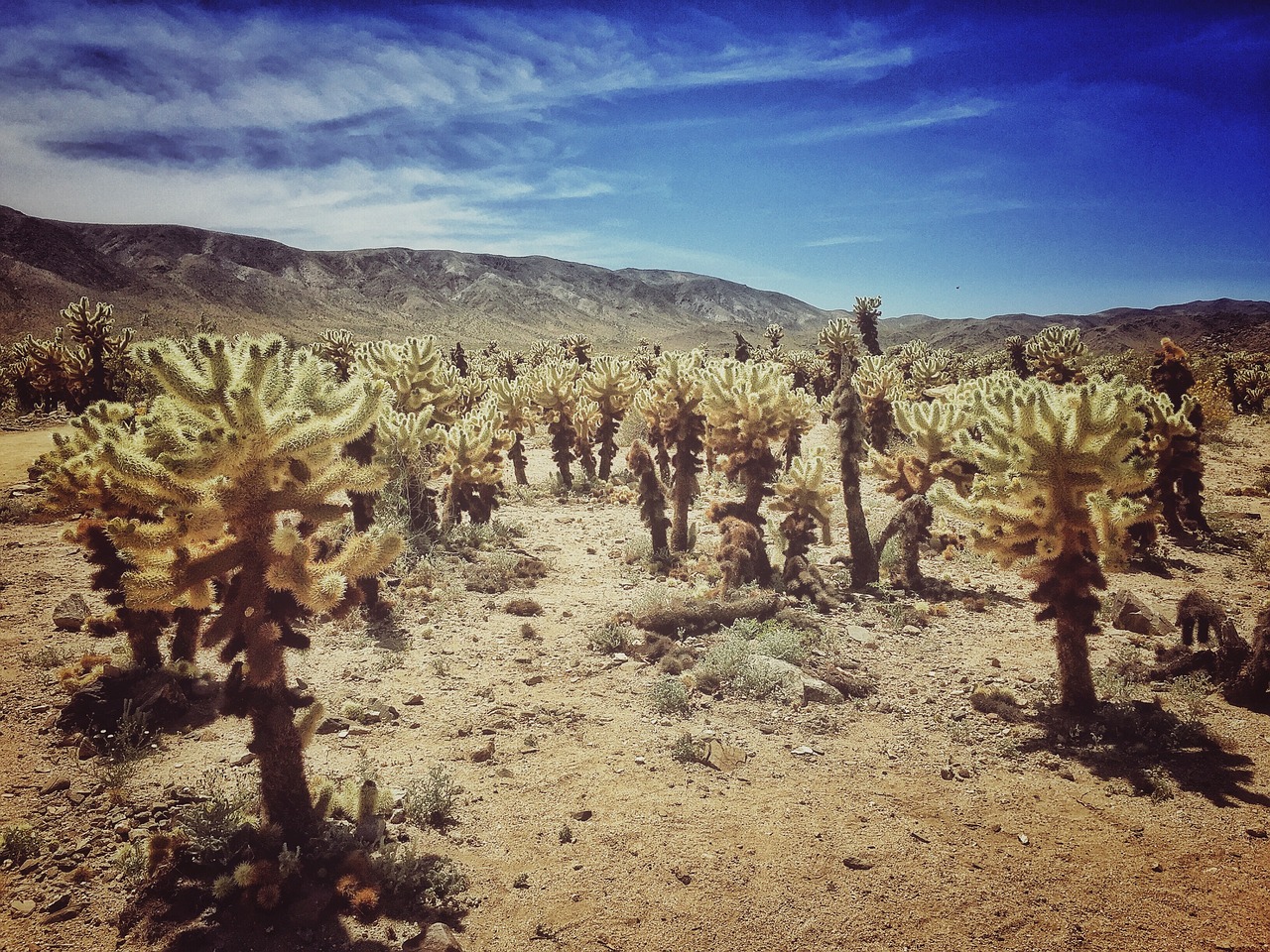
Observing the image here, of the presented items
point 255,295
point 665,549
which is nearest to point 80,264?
point 255,295

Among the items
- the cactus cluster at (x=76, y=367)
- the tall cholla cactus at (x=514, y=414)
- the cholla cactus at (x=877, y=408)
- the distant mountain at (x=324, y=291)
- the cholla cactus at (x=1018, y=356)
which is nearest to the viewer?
the cholla cactus at (x=877, y=408)

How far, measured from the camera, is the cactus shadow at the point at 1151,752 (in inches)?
216

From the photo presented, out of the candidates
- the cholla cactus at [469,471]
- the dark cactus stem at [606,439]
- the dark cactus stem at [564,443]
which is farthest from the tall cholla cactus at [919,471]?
the dark cactus stem at [564,443]

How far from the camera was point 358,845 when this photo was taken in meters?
4.88

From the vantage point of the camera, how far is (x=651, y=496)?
41.7 ft

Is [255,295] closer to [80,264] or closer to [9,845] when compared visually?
[80,264]

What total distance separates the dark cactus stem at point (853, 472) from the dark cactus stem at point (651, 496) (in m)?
3.83

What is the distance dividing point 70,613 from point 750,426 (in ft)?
35.2

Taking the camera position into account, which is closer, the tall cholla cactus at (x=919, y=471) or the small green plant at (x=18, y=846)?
the small green plant at (x=18, y=846)

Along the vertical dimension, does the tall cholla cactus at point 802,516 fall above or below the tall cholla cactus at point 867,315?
below

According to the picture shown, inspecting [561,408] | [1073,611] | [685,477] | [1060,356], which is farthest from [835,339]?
[1073,611]

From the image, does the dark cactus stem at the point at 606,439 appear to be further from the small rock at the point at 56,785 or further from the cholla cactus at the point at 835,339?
the small rock at the point at 56,785

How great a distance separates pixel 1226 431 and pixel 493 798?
29938 mm

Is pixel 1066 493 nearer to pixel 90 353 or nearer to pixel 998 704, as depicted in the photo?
pixel 998 704
